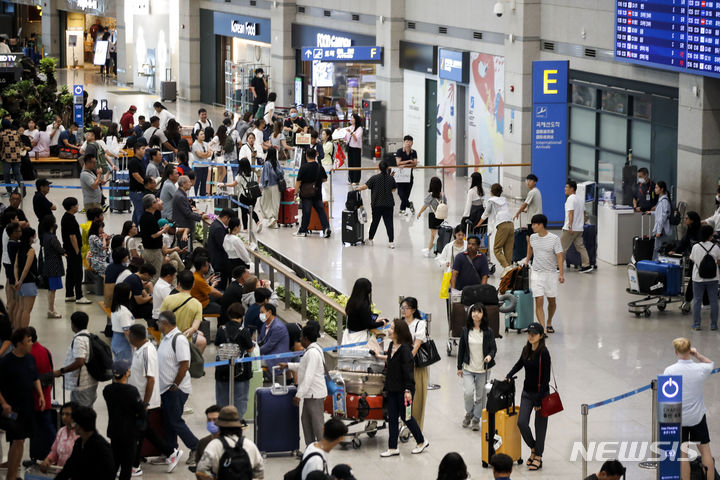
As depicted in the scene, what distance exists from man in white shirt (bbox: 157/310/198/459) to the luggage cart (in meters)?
7.88

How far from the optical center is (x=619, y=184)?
2322 cm

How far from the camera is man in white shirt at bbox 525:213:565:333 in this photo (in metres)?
15.1

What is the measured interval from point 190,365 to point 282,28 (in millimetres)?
29252

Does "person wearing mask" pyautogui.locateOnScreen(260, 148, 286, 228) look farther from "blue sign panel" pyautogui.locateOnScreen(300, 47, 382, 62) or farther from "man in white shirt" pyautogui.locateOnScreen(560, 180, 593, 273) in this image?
"blue sign panel" pyautogui.locateOnScreen(300, 47, 382, 62)

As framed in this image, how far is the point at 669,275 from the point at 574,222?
276 centimetres

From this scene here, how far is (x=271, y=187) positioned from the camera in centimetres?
2216

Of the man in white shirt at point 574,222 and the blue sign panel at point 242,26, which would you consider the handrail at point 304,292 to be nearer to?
the man in white shirt at point 574,222

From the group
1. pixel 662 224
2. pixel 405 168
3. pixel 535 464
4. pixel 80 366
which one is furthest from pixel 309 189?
pixel 535 464

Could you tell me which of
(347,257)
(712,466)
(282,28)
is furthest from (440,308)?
(282,28)

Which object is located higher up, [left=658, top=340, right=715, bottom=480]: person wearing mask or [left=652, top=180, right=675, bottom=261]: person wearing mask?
[left=652, top=180, right=675, bottom=261]: person wearing mask

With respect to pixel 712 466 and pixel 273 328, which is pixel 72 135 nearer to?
pixel 273 328

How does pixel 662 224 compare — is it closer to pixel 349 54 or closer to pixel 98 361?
pixel 98 361

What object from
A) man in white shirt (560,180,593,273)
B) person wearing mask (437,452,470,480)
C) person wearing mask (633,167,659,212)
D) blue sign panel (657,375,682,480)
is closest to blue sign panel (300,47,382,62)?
person wearing mask (633,167,659,212)

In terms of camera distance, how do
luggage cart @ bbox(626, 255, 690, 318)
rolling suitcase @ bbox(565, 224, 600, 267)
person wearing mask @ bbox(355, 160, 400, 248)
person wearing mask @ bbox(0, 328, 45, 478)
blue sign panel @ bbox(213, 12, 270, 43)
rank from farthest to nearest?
blue sign panel @ bbox(213, 12, 270, 43), person wearing mask @ bbox(355, 160, 400, 248), rolling suitcase @ bbox(565, 224, 600, 267), luggage cart @ bbox(626, 255, 690, 318), person wearing mask @ bbox(0, 328, 45, 478)
